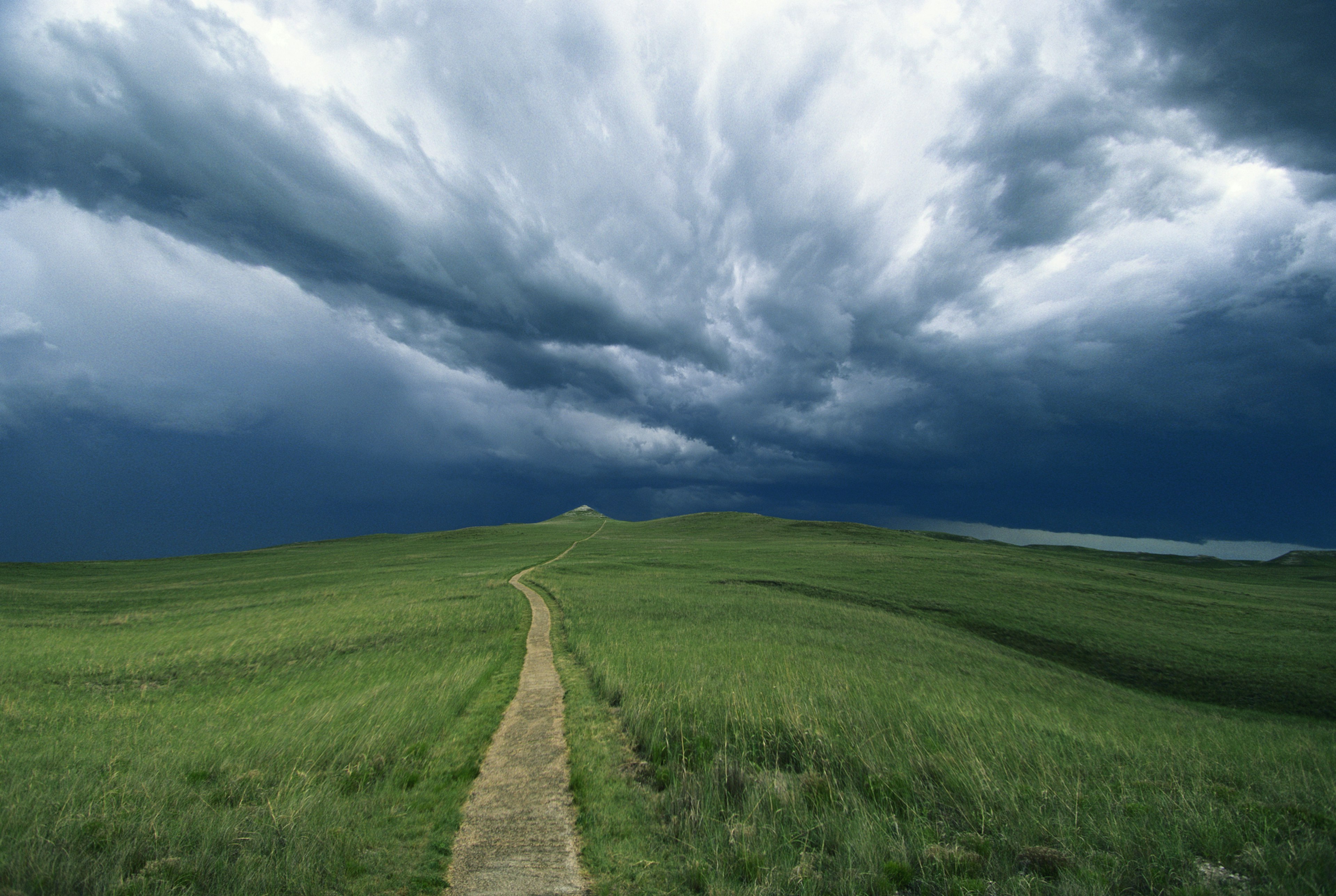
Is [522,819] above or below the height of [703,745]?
below

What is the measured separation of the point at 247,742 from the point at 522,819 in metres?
7.37

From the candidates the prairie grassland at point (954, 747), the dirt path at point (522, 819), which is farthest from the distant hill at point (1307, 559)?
the dirt path at point (522, 819)

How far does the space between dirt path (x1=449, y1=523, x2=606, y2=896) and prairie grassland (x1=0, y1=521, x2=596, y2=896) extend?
0.37 metres

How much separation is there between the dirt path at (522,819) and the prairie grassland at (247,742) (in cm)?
37

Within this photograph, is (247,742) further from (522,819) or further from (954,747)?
(954,747)

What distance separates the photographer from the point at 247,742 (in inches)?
446

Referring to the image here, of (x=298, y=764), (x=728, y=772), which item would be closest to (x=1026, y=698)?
(x=728, y=772)

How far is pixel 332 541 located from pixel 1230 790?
14964 cm

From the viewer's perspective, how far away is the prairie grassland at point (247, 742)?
6535mm

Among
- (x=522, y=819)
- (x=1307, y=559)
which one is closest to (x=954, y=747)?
(x=522, y=819)

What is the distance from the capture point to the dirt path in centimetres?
689

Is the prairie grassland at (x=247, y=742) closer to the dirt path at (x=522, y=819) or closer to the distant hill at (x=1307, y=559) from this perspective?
the dirt path at (x=522, y=819)

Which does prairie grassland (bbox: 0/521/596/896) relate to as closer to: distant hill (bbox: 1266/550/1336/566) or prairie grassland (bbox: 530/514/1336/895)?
prairie grassland (bbox: 530/514/1336/895)

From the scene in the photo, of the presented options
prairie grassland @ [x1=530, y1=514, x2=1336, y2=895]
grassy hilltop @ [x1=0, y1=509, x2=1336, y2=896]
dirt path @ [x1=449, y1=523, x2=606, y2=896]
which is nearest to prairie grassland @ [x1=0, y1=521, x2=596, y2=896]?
grassy hilltop @ [x1=0, y1=509, x2=1336, y2=896]
